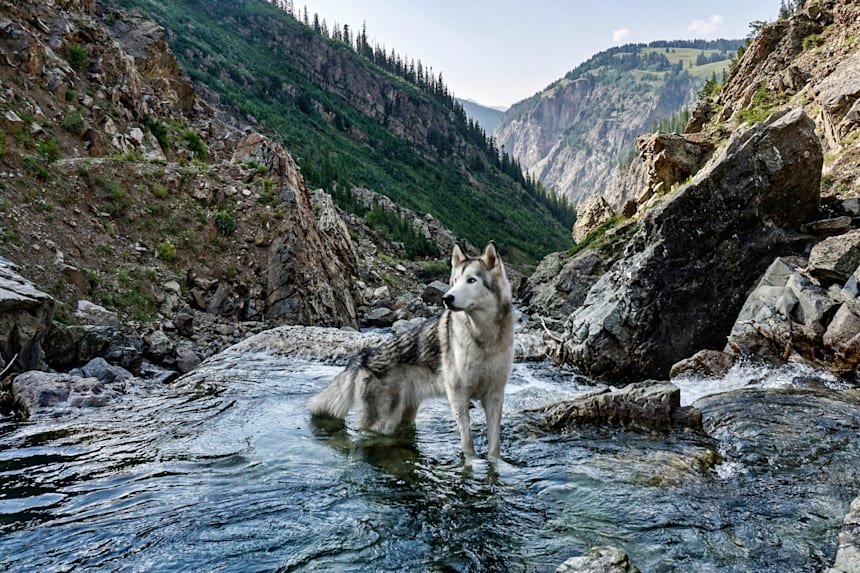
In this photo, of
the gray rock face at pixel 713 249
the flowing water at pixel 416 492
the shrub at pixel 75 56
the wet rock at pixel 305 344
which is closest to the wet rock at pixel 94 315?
the wet rock at pixel 305 344

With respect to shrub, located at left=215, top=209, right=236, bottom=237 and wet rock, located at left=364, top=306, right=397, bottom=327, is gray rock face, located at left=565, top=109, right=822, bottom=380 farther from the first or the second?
shrub, located at left=215, top=209, right=236, bottom=237

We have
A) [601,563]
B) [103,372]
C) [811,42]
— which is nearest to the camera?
[601,563]

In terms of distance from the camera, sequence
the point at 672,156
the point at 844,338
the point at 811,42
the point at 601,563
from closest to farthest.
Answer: the point at 601,563 → the point at 844,338 → the point at 672,156 → the point at 811,42

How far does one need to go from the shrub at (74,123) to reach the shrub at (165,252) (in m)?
8.59

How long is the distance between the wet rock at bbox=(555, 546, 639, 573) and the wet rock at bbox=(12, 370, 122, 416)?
9221 millimetres

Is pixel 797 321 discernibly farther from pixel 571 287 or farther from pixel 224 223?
pixel 571 287

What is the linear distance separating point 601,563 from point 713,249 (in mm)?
12507

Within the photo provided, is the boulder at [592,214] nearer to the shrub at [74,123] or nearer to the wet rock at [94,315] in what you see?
the shrub at [74,123]

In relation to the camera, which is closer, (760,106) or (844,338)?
(844,338)

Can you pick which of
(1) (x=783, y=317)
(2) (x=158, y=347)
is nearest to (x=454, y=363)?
(1) (x=783, y=317)

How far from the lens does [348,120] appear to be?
456 feet

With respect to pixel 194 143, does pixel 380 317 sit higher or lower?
lower

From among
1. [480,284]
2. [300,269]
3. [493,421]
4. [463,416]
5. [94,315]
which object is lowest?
[493,421]

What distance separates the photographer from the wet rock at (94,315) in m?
14.9
